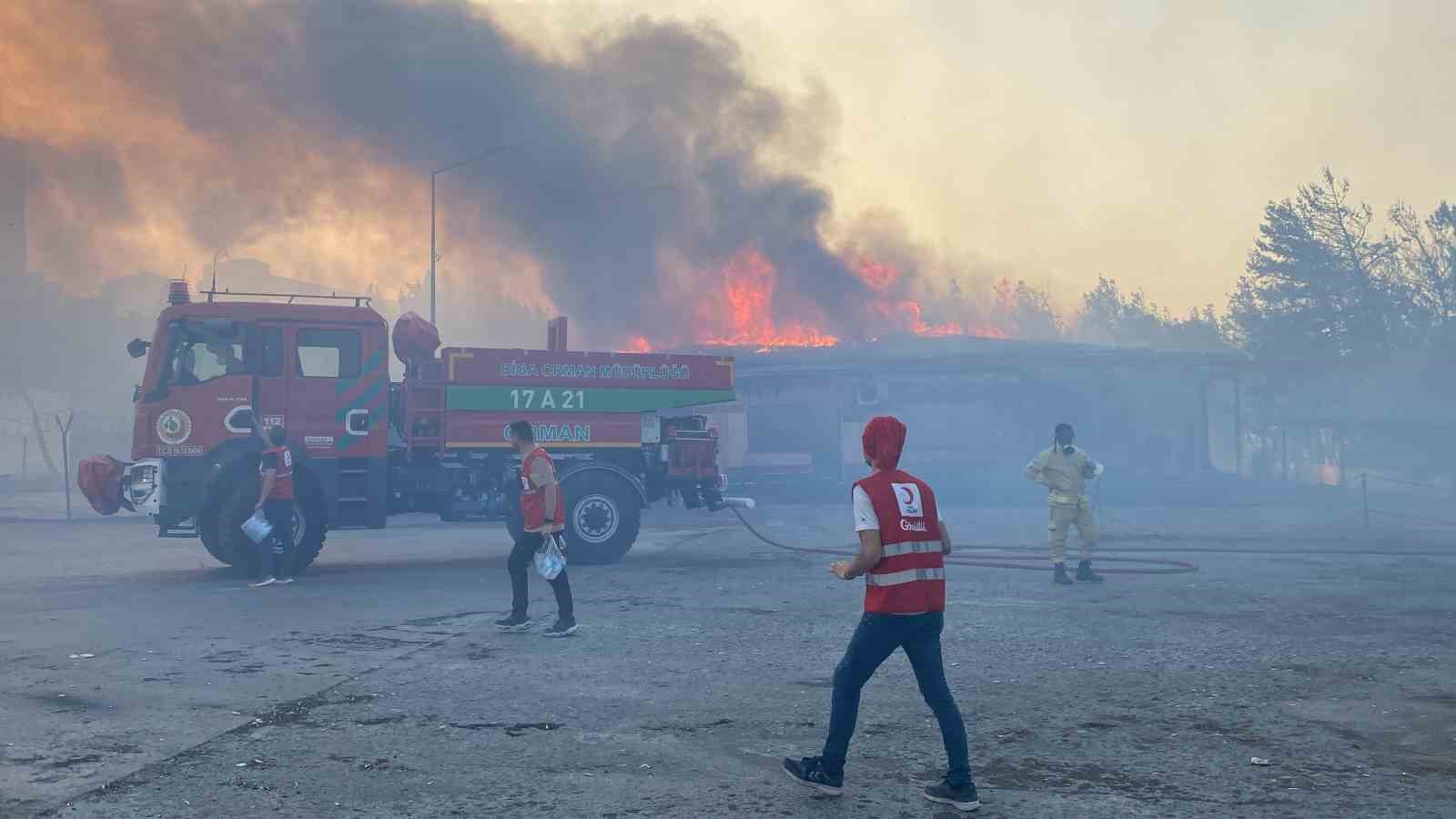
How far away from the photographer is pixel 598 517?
14.3 meters

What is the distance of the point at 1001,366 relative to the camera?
32.0m

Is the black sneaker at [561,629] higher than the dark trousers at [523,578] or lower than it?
lower

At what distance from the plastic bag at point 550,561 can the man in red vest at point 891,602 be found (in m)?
4.22

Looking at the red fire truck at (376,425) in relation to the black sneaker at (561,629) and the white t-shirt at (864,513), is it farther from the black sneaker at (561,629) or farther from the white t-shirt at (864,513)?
the white t-shirt at (864,513)

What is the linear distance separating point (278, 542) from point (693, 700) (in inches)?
285

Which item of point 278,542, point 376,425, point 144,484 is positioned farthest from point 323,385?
point 144,484

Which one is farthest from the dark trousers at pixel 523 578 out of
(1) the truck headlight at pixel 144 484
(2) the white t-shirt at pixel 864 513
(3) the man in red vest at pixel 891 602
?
(1) the truck headlight at pixel 144 484

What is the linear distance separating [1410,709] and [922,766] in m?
3.08

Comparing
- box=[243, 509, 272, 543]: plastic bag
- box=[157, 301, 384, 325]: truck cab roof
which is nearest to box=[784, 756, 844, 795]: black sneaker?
box=[243, 509, 272, 543]: plastic bag

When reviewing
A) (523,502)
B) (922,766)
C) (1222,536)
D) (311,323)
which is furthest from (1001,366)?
(922,766)

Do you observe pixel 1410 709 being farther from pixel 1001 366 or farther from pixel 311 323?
pixel 1001 366

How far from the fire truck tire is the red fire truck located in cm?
2

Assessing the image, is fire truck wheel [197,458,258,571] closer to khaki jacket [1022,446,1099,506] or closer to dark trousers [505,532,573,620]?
dark trousers [505,532,573,620]

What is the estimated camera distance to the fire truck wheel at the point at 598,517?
14.2 metres
